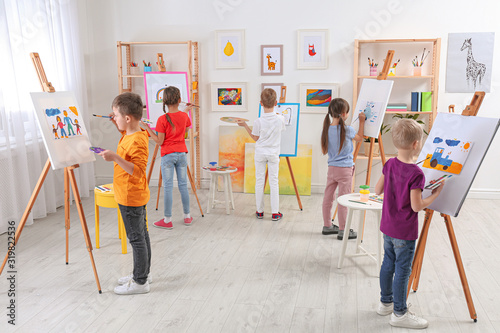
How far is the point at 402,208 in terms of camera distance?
8.28 feet

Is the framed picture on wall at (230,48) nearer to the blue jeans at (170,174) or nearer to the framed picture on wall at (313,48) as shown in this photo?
the framed picture on wall at (313,48)

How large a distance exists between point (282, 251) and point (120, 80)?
2837mm

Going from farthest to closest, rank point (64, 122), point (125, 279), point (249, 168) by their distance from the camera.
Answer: point (249, 168), point (64, 122), point (125, 279)

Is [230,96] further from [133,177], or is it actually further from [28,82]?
[133,177]

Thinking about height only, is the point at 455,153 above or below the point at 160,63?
below

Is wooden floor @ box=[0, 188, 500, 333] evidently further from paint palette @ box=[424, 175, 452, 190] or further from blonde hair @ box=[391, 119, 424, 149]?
blonde hair @ box=[391, 119, 424, 149]

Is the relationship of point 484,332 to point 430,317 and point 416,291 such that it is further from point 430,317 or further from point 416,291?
point 416,291

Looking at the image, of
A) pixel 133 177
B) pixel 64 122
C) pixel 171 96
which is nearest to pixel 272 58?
pixel 171 96

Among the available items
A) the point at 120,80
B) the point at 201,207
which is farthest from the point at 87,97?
the point at 201,207

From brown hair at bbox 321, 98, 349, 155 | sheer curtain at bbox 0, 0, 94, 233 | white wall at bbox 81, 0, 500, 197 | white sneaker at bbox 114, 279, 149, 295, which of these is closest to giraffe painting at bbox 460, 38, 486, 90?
white wall at bbox 81, 0, 500, 197

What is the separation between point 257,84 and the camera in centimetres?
561

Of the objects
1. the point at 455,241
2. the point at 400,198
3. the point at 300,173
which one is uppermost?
the point at 400,198

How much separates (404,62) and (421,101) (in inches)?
19.6

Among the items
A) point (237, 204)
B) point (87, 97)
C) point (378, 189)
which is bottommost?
point (237, 204)
